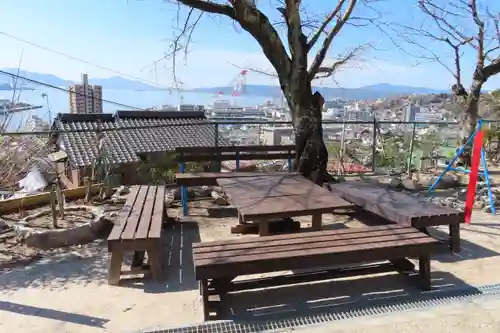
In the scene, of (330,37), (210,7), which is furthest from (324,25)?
(210,7)

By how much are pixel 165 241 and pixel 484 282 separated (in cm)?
321

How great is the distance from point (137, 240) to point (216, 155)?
2.84m

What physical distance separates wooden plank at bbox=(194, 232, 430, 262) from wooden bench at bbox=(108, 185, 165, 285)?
28.3 inches

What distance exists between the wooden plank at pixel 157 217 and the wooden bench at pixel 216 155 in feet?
1.74

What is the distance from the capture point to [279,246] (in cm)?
303

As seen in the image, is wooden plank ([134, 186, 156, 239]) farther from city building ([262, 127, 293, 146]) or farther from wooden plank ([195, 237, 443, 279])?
city building ([262, 127, 293, 146])

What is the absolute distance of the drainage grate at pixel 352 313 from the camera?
8.91 ft

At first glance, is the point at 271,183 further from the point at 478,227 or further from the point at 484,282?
the point at 478,227

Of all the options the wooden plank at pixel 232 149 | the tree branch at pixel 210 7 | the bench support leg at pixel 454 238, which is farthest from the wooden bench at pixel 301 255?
the tree branch at pixel 210 7

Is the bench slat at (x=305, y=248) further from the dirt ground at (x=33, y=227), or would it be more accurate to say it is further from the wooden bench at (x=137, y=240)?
the dirt ground at (x=33, y=227)

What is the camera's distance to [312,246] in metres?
3.02

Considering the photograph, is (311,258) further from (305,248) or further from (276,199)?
(276,199)

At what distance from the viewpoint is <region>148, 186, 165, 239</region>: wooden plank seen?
3.43 meters

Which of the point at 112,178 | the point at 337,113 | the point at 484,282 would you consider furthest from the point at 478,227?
the point at 337,113
